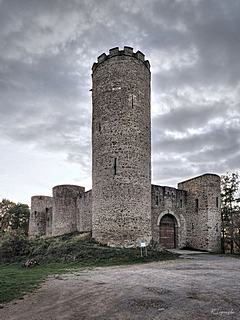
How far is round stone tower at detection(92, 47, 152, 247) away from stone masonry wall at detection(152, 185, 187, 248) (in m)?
3.71

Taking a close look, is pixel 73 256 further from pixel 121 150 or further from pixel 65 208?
pixel 65 208

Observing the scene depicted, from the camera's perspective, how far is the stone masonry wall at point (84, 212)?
24.8 metres

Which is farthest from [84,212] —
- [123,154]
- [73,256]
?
[73,256]

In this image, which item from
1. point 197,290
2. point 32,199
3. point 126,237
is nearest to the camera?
point 197,290

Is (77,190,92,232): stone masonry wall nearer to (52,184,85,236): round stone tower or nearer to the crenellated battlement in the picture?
(52,184,85,236): round stone tower

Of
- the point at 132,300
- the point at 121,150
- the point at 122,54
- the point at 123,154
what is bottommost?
the point at 132,300

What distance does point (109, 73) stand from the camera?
792 inches

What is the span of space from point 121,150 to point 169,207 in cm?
741

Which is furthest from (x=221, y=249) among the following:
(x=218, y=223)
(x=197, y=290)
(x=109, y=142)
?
(x=197, y=290)

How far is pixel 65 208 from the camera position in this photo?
28719mm

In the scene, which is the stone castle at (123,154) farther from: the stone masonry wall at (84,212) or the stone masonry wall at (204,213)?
the stone masonry wall at (84,212)

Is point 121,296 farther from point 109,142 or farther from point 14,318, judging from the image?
point 109,142

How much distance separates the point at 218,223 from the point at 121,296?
1872 cm

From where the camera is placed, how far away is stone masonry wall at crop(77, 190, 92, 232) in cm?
2477
